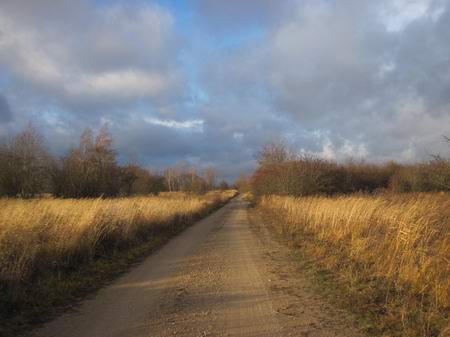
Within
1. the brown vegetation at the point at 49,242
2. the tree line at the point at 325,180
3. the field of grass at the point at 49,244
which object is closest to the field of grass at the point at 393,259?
the field of grass at the point at 49,244

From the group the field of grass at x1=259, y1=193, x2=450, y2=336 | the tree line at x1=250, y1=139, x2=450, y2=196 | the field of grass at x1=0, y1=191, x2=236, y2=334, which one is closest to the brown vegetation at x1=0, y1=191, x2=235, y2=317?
the field of grass at x1=0, y1=191, x2=236, y2=334

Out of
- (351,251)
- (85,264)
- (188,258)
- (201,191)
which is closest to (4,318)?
(85,264)

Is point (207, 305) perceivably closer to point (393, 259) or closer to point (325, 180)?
point (393, 259)

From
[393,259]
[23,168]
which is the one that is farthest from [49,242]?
[23,168]

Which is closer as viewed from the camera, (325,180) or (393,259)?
(393,259)

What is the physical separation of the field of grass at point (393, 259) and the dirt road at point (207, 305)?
84 cm

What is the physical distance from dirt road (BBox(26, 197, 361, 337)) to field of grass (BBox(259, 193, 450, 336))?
84 centimetres

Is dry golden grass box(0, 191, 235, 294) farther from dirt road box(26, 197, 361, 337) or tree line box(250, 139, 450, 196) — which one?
tree line box(250, 139, 450, 196)

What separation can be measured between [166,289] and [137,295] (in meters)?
0.71

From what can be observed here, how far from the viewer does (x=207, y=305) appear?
744 centimetres

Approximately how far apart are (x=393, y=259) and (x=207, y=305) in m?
4.32

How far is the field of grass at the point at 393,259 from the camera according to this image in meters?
6.36

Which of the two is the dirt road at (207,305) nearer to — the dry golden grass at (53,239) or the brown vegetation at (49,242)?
the brown vegetation at (49,242)

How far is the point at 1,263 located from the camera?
7.68 metres
